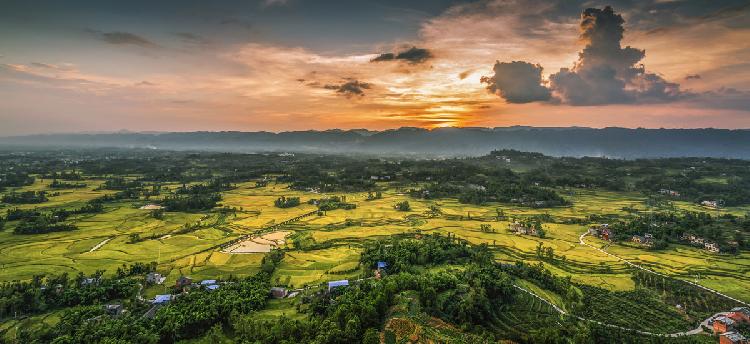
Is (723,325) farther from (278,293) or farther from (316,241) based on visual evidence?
(316,241)

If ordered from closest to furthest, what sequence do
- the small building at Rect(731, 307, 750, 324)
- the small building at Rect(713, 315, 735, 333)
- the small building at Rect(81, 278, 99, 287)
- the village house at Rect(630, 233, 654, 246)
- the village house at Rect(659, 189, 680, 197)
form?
the small building at Rect(713, 315, 735, 333) → the small building at Rect(731, 307, 750, 324) → the small building at Rect(81, 278, 99, 287) → the village house at Rect(630, 233, 654, 246) → the village house at Rect(659, 189, 680, 197)

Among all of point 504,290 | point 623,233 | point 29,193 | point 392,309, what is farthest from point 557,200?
point 29,193

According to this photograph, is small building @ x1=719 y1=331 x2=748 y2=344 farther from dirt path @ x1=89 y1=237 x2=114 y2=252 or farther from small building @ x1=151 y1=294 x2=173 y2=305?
dirt path @ x1=89 y1=237 x2=114 y2=252

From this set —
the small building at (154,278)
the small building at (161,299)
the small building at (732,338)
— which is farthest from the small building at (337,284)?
the small building at (732,338)

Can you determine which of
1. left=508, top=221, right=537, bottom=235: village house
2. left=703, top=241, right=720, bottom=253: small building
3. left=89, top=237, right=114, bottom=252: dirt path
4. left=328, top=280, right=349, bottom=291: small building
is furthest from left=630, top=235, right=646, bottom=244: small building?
left=89, top=237, right=114, bottom=252: dirt path

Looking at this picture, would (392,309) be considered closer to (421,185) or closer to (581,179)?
(421,185)

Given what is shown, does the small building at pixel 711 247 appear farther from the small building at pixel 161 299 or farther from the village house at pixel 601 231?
the small building at pixel 161 299

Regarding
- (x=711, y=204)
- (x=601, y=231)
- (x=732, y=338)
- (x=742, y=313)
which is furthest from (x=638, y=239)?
(x=711, y=204)
